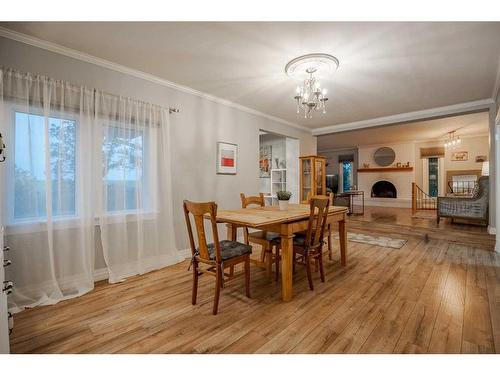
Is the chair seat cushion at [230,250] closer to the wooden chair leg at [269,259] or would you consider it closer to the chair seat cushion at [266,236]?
the chair seat cushion at [266,236]

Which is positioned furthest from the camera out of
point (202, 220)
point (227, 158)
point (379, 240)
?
point (379, 240)

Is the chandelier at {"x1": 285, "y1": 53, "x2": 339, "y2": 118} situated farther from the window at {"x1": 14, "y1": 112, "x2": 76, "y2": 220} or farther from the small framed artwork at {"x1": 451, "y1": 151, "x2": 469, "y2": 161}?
the small framed artwork at {"x1": 451, "y1": 151, "x2": 469, "y2": 161}

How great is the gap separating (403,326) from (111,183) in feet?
9.72

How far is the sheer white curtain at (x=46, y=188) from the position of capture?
208cm

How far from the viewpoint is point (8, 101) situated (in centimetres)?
207

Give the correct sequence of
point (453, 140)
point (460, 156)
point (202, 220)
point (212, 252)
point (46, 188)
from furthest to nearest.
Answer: point (460, 156) < point (453, 140) < point (46, 188) < point (212, 252) < point (202, 220)

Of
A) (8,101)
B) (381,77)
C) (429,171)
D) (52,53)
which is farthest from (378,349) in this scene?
(429,171)

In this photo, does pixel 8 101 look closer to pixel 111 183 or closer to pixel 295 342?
pixel 111 183

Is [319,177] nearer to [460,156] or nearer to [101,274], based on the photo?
[101,274]

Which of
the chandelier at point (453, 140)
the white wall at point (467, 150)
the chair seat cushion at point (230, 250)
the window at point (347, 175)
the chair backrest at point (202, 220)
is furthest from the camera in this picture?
the window at point (347, 175)

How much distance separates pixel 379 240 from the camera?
4.19 metres

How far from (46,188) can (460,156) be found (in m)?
10.6

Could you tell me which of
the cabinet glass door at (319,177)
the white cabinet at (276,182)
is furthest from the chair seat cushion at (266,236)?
the white cabinet at (276,182)

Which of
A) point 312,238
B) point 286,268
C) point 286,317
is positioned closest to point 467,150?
point 312,238
